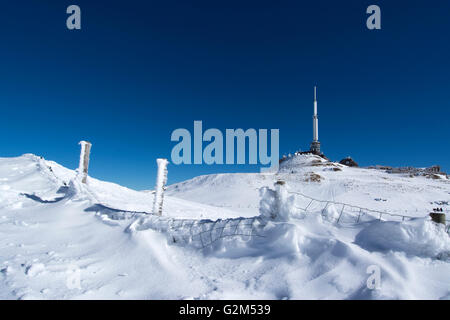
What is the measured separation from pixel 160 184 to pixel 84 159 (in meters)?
7.59

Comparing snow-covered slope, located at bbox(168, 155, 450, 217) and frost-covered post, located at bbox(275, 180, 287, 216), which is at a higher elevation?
frost-covered post, located at bbox(275, 180, 287, 216)

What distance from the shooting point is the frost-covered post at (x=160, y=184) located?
35.9 feet

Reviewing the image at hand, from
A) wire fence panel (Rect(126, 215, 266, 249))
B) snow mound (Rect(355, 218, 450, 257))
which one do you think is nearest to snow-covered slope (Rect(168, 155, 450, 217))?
wire fence panel (Rect(126, 215, 266, 249))

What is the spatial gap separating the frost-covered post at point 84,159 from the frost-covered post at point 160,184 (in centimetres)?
716

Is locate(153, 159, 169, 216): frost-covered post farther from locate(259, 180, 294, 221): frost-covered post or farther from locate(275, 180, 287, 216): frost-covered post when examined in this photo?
locate(275, 180, 287, 216): frost-covered post

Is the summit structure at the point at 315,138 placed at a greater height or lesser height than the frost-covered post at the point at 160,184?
greater

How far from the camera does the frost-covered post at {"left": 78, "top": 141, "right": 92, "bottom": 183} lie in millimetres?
15394

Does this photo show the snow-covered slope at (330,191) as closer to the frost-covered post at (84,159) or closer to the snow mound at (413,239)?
the frost-covered post at (84,159)

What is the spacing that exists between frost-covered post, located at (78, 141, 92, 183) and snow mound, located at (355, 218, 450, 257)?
51.8 feet

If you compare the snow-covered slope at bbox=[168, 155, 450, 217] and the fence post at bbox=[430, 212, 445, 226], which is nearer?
the fence post at bbox=[430, 212, 445, 226]

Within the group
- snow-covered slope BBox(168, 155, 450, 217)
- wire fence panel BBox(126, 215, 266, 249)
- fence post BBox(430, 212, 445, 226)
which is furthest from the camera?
snow-covered slope BBox(168, 155, 450, 217)

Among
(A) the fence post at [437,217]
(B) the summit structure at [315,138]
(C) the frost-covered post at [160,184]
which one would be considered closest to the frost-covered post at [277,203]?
(A) the fence post at [437,217]
